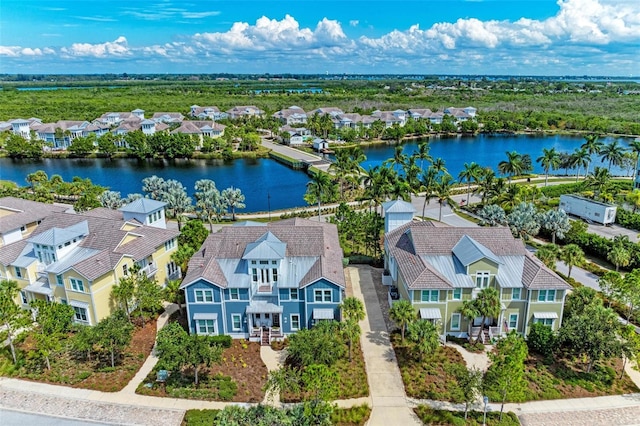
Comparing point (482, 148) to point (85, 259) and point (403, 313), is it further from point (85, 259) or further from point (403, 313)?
point (85, 259)

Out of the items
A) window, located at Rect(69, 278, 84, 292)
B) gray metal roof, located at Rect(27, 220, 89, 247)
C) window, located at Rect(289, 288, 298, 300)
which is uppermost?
gray metal roof, located at Rect(27, 220, 89, 247)

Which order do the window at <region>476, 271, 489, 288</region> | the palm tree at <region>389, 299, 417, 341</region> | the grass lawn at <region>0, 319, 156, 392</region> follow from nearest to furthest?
1. the grass lawn at <region>0, 319, 156, 392</region>
2. the palm tree at <region>389, 299, 417, 341</region>
3. the window at <region>476, 271, 489, 288</region>

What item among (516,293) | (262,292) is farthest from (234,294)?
(516,293)

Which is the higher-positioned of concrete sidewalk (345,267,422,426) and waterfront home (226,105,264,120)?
waterfront home (226,105,264,120)

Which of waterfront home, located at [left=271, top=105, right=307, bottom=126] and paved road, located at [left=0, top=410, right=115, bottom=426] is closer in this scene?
paved road, located at [left=0, top=410, right=115, bottom=426]

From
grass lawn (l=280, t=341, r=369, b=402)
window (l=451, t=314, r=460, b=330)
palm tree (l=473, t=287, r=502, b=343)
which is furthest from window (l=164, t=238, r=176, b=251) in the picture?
palm tree (l=473, t=287, r=502, b=343)

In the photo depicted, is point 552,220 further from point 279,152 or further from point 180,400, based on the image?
point 279,152

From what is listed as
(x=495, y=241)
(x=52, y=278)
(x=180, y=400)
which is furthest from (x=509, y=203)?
(x=52, y=278)

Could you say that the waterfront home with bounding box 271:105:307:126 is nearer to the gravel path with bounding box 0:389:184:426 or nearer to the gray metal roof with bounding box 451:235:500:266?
the gray metal roof with bounding box 451:235:500:266
